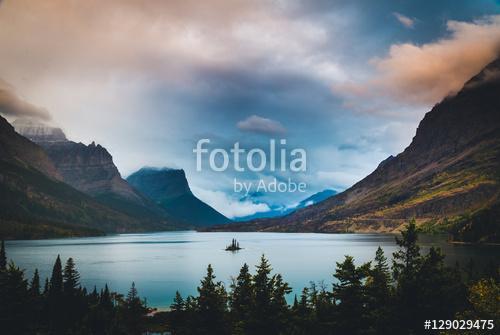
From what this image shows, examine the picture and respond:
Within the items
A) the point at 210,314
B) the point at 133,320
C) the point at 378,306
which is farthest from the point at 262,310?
the point at 133,320

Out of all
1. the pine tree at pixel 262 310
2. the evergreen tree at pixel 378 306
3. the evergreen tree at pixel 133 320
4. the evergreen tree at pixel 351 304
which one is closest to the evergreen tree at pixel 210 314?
the pine tree at pixel 262 310

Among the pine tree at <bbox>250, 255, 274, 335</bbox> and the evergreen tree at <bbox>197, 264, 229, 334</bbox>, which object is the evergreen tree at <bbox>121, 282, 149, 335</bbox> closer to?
the evergreen tree at <bbox>197, 264, 229, 334</bbox>

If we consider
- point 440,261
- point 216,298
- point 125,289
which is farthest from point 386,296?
point 125,289

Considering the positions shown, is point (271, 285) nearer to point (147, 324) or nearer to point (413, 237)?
point (413, 237)

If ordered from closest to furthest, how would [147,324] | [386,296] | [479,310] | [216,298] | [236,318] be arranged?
[479,310]
[386,296]
[216,298]
[236,318]
[147,324]

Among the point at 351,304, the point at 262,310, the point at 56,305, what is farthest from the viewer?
the point at 56,305

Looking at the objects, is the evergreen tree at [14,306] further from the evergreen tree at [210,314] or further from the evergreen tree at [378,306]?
the evergreen tree at [378,306]

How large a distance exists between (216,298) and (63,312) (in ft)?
147

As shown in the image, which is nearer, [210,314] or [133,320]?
[210,314]

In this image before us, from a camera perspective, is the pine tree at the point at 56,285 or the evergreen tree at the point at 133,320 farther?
the evergreen tree at the point at 133,320

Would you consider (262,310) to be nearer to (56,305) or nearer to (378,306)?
(378,306)

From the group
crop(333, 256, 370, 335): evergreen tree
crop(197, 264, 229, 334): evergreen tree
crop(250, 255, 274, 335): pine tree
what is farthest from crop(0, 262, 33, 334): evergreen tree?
crop(333, 256, 370, 335): evergreen tree

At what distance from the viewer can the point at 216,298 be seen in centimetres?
5438

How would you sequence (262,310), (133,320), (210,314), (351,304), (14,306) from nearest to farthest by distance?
(262,310), (351,304), (210,314), (14,306), (133,320)
